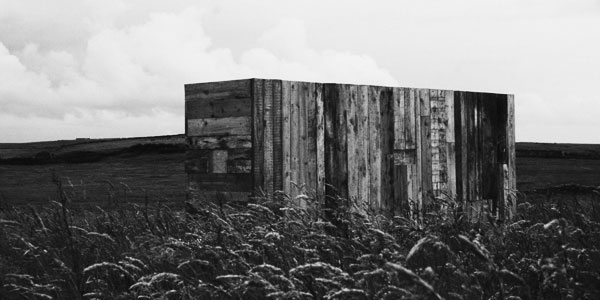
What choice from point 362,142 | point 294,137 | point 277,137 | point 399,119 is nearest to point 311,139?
point 294,137

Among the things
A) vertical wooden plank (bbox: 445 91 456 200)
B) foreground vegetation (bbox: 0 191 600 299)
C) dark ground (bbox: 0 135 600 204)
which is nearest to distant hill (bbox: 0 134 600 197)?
dark ground (bbox: 0 135 600 204)

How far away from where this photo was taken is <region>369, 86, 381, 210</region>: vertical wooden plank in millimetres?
8422

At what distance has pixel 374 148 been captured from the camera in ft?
27.7

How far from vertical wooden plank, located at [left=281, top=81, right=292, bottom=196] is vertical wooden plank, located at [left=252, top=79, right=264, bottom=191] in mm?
321

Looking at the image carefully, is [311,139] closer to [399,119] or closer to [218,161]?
[218,161]

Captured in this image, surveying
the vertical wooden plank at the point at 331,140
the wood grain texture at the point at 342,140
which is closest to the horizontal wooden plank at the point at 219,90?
the vertical wooden plank at the point at 331,140

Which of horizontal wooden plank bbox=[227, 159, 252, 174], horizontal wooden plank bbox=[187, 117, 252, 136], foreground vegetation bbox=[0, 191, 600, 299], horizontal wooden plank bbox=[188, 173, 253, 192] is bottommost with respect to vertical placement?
foreground vegetation bbox=[0, 191, 600, 299]

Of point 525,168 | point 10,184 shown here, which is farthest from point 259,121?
point 525,168

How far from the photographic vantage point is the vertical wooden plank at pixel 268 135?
7.28 meters

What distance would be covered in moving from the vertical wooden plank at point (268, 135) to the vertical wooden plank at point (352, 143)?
1198mm

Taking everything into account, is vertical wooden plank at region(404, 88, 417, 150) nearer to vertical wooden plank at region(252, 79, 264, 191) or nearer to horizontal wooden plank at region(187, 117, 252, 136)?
vertical wooden plank at region(252, 79, 264, 191)

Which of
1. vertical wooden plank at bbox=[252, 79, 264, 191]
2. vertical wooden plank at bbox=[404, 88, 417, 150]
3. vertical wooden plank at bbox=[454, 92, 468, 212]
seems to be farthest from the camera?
vertical wooden plank at bbox=[454, 92, 468, 212]

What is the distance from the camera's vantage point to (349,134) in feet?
26.9

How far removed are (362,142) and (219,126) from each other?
6.11 ft
